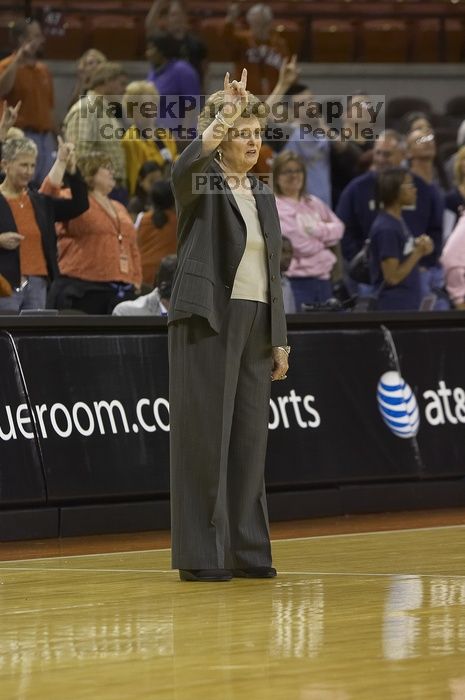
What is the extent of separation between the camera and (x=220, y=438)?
6.38 m

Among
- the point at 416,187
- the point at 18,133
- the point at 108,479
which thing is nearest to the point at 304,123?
the point at 416,187

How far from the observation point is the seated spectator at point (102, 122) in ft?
35.0

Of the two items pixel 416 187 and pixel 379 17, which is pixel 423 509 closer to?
pixel 416 187

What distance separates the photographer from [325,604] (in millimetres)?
5738

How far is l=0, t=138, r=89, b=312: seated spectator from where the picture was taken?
929 cm

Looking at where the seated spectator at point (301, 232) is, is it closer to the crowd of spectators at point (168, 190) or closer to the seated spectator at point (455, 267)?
the crowd of spectators at point (168, 190)

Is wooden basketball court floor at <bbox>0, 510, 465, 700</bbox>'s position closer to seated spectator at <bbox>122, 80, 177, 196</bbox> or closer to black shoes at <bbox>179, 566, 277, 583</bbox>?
black shoes at <bbox>179, 566, 277, 583</bbox>

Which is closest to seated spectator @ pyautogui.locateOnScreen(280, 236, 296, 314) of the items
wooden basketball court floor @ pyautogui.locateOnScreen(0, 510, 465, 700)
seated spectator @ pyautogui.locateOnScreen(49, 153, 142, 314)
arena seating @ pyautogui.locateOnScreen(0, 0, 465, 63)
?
seated spectator @ pyautogui.locateOnScreen(49, 153, 142, 314)

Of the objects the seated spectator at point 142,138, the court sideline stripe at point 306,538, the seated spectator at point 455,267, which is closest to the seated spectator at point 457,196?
the seated spectator at point 455,267

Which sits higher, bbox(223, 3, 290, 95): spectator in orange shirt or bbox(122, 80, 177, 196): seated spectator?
bbox(223, 3, 290, 95): spectator in orange shirt

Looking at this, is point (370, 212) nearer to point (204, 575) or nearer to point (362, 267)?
point (362, 267)

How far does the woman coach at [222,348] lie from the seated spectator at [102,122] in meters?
3.73

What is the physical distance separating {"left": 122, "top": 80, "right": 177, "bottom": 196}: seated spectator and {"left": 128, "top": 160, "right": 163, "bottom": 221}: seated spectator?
100 mm

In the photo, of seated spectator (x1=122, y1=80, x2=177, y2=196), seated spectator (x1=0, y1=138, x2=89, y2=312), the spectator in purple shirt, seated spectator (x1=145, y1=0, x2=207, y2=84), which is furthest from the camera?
seated spectator (x1=145, y1=0, x2=207, y2=84)
